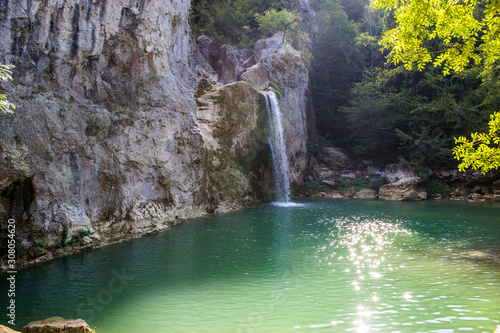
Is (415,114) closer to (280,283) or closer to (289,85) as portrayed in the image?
(289,85)

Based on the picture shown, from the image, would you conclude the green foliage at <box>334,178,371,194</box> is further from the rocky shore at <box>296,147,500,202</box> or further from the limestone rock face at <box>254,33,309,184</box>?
the limestone rock face at <box>254,33,309,184</box>

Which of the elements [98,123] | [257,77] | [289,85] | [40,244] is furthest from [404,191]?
[40,244]

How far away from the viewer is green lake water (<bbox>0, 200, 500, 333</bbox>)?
18.1ft

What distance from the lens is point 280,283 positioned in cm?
736

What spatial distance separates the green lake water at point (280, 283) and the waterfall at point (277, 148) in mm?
11747

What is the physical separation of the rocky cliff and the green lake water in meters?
1.68

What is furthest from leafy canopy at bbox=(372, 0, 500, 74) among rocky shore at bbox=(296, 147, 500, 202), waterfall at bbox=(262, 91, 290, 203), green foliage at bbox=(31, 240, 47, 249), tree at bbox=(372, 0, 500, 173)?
rocky shore at bbox=(296, 147, 500, 202)

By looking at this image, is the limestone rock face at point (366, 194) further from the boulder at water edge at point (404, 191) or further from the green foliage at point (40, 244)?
the green foliage at point (40, 244)

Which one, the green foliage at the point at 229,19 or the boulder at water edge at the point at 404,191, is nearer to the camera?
the boulder at water edge at the point at 404,191

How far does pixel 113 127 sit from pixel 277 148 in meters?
14.0

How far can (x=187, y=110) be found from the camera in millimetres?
17500

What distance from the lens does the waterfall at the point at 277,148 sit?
24438mm

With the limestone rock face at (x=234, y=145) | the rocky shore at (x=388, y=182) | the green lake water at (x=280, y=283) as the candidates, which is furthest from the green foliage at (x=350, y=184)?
the green lake water at (x=280, y=283)

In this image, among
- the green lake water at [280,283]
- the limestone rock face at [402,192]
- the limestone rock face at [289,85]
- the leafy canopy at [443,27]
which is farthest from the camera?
the limestone rock face at [289,85]
